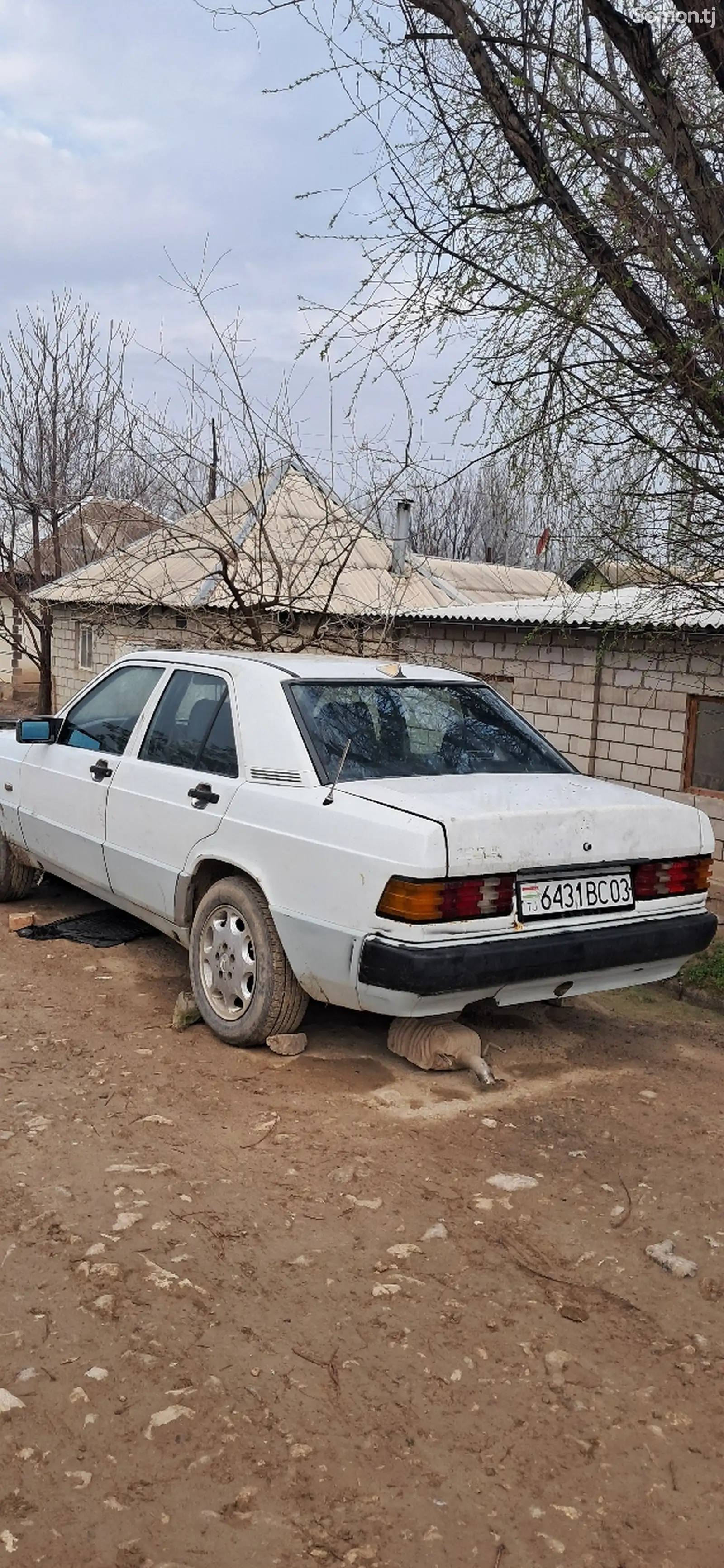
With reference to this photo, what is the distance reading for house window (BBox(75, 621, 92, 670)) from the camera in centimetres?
2186

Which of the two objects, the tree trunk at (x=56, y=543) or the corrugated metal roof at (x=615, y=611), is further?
the tree trunk at (x=56, y=543)

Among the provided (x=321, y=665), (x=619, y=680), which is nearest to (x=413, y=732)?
(x=321, y=665)

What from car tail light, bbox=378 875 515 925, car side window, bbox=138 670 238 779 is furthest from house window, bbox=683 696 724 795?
car tail light, bbox=378 875 515 925

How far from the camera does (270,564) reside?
36.3 ft

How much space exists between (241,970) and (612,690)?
20.5 ft

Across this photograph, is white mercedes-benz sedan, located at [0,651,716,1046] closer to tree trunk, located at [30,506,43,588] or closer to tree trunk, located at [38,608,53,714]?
tree trunk, located at [30,506,43,588]

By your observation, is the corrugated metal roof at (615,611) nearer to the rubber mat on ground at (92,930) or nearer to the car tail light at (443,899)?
the car tail light at (443,899)

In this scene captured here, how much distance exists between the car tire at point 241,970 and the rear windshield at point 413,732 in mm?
623

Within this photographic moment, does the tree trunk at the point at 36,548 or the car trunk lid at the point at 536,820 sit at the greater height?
the tree trunk at the point at 36,548

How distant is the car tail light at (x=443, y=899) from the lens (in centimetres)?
366

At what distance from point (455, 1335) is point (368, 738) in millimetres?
2398

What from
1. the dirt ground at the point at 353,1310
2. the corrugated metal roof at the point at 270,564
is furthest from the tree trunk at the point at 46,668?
the dirt ground at the point at 353,1310

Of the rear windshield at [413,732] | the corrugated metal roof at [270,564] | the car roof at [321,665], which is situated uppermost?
the corrugated metal roof at [270,564]

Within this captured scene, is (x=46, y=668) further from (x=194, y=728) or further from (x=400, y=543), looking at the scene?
(x=194, y=728)
